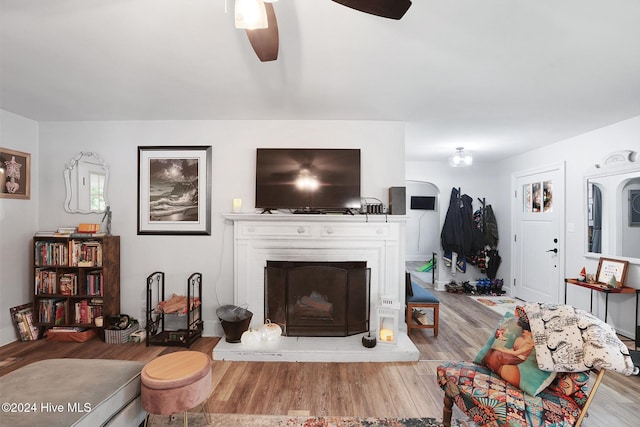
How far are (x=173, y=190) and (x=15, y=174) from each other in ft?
5.21

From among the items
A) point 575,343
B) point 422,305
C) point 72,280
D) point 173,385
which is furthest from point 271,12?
point 72,280

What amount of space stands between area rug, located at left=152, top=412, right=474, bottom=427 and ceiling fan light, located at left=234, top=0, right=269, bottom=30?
2.19 m

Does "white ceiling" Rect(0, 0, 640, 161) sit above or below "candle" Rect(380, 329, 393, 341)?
above

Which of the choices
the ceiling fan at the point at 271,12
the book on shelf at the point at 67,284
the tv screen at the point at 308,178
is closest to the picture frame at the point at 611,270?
the tv screen at the point at 308,178

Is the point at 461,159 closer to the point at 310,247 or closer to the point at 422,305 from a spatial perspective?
the point at 422,305

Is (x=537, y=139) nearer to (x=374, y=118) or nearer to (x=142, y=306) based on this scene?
(x=374, y=118)

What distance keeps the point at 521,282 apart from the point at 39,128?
6.90 m

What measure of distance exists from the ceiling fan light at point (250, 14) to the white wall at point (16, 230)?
337cm

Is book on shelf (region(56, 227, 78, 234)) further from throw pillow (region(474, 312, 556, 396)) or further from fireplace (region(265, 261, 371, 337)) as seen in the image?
throw pillow (region(474, 312, 556, 396))

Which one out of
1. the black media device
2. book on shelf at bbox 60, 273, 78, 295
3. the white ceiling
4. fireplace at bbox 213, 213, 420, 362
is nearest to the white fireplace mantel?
fireplace at bbox 213, 213, 420, 362

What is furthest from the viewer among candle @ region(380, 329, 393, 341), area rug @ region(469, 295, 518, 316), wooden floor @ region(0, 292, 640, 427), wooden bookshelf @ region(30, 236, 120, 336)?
area rug @ region(469, 295, 518, 316)

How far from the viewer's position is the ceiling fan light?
109 cm

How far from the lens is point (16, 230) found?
301 centimetres

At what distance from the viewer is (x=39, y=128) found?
3229 millimetres
